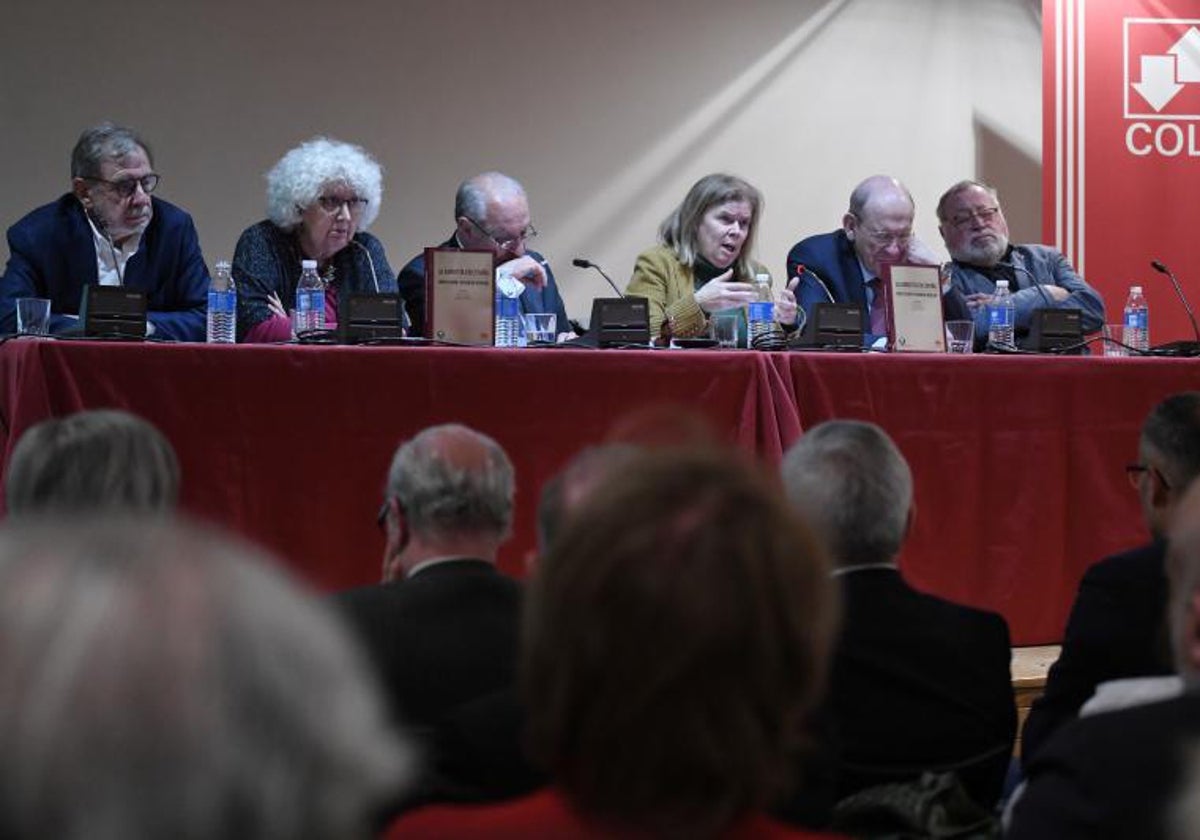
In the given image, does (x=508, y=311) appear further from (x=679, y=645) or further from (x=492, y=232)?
(x=679, y=645)

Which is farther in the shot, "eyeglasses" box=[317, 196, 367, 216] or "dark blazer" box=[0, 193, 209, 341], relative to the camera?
"eyeglasses" box=[317, 196, 367, 216]

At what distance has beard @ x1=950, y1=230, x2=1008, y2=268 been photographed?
15.5 ft

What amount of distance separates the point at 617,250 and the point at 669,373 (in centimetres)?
252

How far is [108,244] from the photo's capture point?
3871 millimetres

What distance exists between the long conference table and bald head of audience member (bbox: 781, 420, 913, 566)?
3.24 ft

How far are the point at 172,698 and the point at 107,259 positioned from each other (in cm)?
344

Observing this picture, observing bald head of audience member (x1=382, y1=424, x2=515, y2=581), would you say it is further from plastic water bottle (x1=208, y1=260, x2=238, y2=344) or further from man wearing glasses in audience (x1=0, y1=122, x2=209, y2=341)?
man wearing glasses in audience (x1=0, y1=122, x2=209, y2=341)

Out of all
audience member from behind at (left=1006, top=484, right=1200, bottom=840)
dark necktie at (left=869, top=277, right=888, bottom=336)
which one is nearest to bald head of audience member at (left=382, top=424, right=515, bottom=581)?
audience member from behind at (left=1006, top=484, right=1200, bottom=840)

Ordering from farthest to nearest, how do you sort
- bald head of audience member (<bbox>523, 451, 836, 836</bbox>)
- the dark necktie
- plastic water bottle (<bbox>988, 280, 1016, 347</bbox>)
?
1. the dark necktie
2. plastic water bottle (<bbox>988, 280, 1016, 347</bbox>)
3. bald head of audience member (<bbox>523, 451, 836, 836</bbox>)

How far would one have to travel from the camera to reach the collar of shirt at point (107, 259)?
3.85 meters

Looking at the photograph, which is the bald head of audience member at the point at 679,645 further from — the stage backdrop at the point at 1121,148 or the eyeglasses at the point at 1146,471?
the stage backdrop at the point at 1121,148

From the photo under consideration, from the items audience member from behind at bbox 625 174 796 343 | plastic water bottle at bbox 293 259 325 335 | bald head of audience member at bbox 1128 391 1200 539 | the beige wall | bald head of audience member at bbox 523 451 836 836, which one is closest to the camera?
bald head of audience member at bbox 523 451 836 836

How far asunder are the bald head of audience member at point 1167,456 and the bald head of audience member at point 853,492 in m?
0.64

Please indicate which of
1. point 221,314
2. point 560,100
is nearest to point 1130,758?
point 221,314
